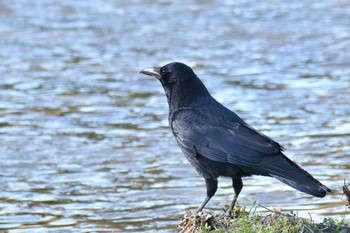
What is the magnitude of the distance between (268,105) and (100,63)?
3.44 m

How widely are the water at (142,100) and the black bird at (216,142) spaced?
132 cm

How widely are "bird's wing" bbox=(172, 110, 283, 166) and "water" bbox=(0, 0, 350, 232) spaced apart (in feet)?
4.46

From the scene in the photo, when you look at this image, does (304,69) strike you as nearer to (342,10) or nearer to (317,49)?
(317,49)

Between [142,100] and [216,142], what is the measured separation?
20.0 ft

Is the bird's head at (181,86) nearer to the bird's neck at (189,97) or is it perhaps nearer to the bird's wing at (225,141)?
the bird's neck at (189,97)

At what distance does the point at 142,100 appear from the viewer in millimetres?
13297

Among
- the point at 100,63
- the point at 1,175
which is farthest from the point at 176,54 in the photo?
the point at 1,175

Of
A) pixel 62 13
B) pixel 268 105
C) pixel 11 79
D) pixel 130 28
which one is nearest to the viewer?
pixel 268 105

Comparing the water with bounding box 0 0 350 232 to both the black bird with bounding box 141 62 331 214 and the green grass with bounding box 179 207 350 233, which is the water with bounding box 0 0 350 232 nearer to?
the black bird with bounding box 141 62 331 214

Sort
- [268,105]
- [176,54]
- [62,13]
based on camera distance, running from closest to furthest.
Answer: [268,105]
[176,54]
[62,13]

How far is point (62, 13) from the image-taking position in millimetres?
18766

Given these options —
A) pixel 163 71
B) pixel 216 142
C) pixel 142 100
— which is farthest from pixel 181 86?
pixel 142 100

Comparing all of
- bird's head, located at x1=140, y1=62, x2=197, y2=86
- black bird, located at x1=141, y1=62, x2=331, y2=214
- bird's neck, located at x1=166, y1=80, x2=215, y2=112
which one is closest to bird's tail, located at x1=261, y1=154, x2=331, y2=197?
black bird, located at x1=141, y1=62, x2=331, y2=214

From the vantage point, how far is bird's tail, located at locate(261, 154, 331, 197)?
6.60 m
